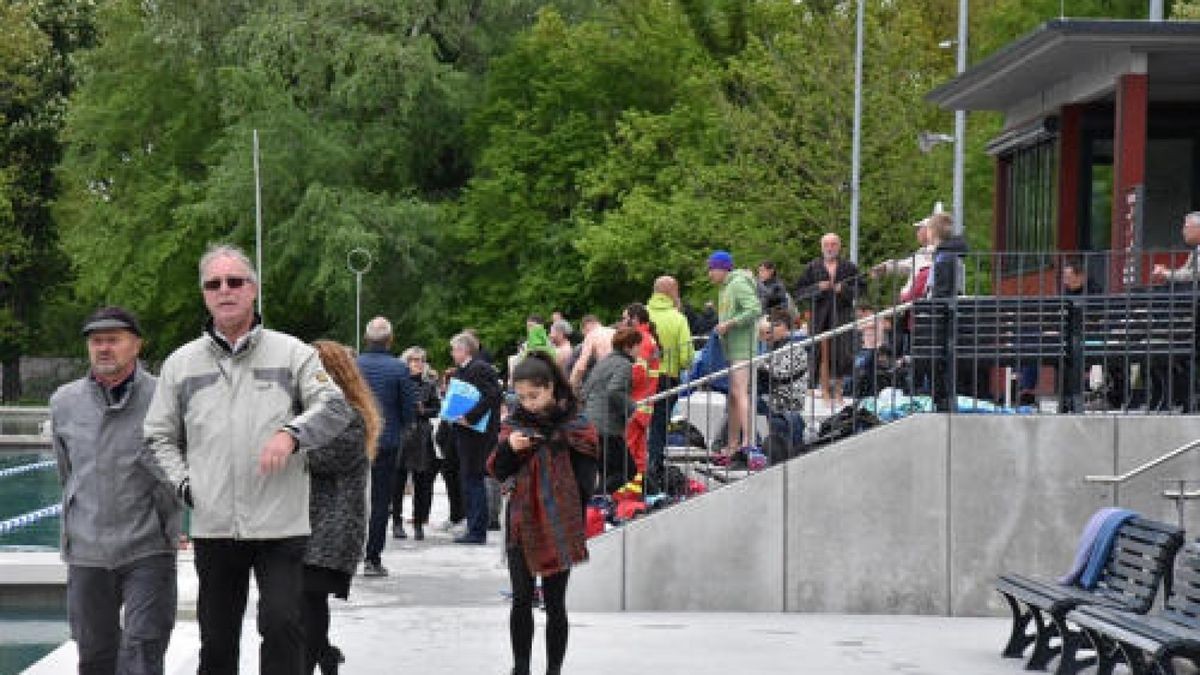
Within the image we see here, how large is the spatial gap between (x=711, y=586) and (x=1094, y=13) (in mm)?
33925

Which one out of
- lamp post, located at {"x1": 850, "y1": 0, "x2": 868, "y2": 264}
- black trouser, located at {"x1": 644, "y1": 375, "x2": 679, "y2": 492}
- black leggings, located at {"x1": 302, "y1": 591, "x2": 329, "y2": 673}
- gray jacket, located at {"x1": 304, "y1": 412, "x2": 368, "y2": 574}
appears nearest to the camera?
gray jacket, located at {"x1": 304, "y1": 412, "x2": 368, "y2": 574}

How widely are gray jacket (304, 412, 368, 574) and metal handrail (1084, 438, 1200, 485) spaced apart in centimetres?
641

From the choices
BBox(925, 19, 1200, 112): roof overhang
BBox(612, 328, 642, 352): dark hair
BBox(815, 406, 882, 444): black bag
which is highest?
BBox(925, 19, 1200, 112): roof overhang

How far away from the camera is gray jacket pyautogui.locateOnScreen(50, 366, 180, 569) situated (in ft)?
30.6

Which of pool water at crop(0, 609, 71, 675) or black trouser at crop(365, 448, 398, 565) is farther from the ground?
black trouser at crop(365, 448, 398, 565)

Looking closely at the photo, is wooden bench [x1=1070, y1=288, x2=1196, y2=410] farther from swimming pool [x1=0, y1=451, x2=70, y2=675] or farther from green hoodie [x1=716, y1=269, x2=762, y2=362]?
swimming pool [x1=0, y1=451, x2=70, y2=675]

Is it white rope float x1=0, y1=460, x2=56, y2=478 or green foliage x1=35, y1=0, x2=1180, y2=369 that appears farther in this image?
green foliage x1=35, y1=0, x2=1180, y2=369

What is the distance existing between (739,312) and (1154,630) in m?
9.62

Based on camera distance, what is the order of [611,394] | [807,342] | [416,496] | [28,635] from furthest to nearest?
1. [416,496]
2. [611,394]
3. [28,635]
4. [807,342]

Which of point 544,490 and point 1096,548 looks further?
point 1096,548

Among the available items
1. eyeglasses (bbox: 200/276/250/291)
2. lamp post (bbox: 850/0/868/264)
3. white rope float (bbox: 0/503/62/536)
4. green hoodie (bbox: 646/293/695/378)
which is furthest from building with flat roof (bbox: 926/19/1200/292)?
lamp post (bbox: 850/0/868/264)

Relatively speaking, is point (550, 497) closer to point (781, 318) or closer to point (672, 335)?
point (781, 318)

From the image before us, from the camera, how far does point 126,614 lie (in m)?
9.49

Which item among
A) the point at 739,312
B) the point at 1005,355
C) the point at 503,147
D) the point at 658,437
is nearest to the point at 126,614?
the point at 1005,355
